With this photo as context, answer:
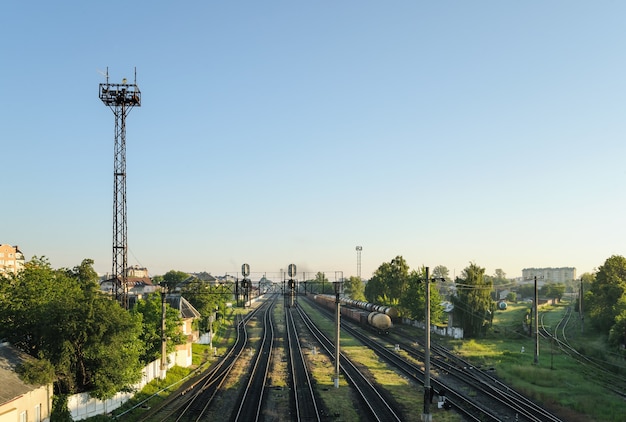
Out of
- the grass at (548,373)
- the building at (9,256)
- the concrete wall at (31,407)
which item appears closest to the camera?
the concrete wall at (31,407)

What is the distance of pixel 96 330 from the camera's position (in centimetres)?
3161

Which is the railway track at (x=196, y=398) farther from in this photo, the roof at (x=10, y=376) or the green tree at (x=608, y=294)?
the green tree at (x=608, y=294)

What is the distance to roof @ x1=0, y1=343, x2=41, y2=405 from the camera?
25453mm

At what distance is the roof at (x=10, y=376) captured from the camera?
25453 mm

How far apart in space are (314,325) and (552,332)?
140 feet

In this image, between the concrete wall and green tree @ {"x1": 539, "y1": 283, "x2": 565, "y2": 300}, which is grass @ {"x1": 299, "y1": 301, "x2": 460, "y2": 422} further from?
green tree @ {"x1": 539, "y1": 283, "x2": 565, "y2": 300}

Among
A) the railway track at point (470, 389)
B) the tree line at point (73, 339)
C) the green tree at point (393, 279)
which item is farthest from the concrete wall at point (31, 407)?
the green tree at point (393, 279)

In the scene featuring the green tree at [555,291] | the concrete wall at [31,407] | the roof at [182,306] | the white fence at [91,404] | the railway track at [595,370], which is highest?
the roof at [182,306]

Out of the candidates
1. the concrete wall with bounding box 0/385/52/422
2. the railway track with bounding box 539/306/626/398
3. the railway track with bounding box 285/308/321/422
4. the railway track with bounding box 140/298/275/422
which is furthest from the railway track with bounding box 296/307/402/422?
the railway track with bounding box 539/306/626/398

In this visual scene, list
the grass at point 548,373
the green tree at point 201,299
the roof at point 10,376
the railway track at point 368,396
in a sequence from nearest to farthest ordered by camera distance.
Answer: the roof at point 10,376
the railway track at point 368,396
the grass at point 548,373
the green tree at point 201,299

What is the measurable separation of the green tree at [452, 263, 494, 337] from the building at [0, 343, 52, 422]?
56.1 meters

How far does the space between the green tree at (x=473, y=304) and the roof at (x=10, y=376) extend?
56935 mm

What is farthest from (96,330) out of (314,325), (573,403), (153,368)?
(314,325)

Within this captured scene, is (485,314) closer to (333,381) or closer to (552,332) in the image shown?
(552,332)
